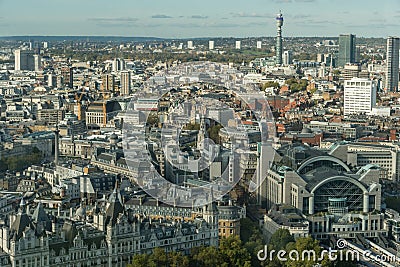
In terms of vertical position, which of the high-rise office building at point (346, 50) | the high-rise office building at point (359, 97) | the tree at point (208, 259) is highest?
the high-rise office building at point (346, 50)

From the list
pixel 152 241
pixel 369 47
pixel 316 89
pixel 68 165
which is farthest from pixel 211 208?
pixel 369 47

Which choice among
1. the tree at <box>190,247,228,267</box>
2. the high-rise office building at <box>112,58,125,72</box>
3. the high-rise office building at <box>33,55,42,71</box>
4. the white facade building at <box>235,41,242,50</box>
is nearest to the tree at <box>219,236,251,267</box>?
the tree at <box>190,247,228,267</box>

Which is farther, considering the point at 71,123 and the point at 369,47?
the point at 369,47

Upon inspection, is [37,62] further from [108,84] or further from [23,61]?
[108,84]

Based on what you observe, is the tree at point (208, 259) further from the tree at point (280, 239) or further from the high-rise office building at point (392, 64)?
the high-rise office building at point (392, 64)

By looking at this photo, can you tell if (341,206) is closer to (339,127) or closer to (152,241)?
(152,241)

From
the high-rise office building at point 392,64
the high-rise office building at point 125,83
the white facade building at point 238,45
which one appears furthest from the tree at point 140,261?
the white facade building at point 238,45

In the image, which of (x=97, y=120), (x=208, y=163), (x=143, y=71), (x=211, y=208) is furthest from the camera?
(x=143, y=71)
